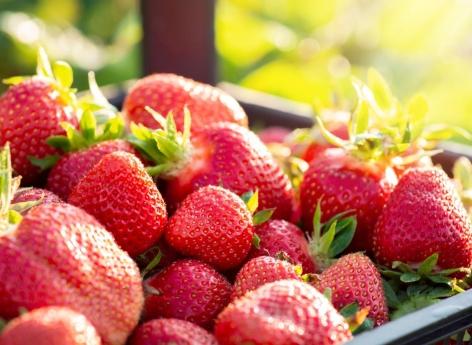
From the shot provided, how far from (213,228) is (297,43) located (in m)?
2.26

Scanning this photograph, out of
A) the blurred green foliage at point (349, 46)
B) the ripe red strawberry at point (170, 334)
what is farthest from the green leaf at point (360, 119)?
the blurred green foliage at point (349, 46)

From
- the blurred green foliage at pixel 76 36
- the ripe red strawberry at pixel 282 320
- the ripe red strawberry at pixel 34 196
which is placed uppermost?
the ripe red strawberry at pixel 282 320

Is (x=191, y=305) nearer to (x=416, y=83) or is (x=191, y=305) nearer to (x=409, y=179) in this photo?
(x=409, y=179)

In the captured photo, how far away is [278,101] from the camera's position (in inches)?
73.8

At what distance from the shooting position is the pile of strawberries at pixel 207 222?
0.83 metres

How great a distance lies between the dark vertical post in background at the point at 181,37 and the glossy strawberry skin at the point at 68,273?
107cm

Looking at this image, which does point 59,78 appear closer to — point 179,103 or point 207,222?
point 179,103

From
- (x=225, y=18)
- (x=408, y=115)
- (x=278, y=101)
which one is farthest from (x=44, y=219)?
(x=225, y=18)

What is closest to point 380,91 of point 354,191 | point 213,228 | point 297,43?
point 354,191

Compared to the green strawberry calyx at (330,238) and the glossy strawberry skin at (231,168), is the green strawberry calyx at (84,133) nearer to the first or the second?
the glossy strawberry skin at (231,168)

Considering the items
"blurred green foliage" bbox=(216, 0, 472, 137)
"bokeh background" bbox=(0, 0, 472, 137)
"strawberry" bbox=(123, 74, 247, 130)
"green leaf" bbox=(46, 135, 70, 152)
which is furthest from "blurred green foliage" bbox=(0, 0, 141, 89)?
"green leaf" bbox=(46, 135, 70, 152)

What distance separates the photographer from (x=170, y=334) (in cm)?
87

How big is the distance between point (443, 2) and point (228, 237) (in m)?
2.44

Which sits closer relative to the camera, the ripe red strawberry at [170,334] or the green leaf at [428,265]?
the ripe red strawberry at [170,334]
